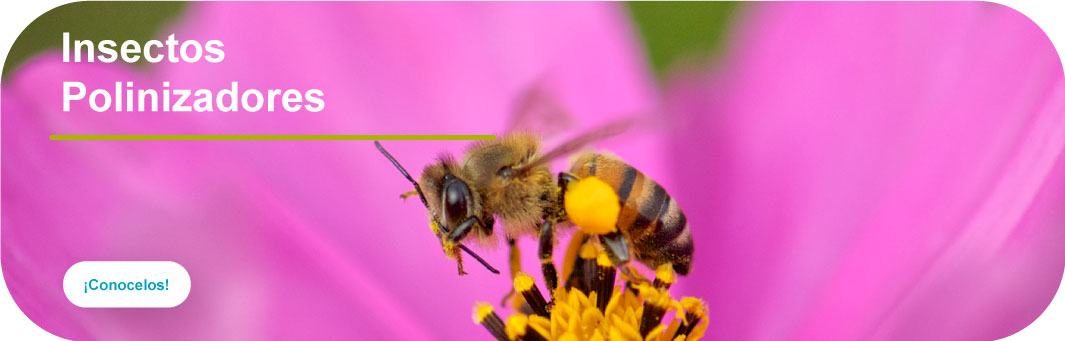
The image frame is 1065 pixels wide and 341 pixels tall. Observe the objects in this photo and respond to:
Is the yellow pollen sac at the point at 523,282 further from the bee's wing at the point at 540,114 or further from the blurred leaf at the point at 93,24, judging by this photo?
the blurred leaf at the point at 93,24

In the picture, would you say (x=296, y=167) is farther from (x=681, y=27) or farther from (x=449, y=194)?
(x=681, y=27)

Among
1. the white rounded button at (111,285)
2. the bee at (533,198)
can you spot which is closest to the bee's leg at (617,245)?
the bee at (533,198)

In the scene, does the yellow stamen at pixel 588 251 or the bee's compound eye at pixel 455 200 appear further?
the yellow stamen at pixel 588 251

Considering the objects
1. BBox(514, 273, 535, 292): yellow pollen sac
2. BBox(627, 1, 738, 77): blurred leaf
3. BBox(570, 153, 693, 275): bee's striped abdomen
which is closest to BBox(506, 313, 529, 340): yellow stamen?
BBox(514, 273, 535, 292): yellow pollen sac

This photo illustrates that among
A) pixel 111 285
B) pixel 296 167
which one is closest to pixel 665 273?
pixel 296 167

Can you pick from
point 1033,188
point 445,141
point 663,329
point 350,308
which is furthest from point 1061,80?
point 350,308

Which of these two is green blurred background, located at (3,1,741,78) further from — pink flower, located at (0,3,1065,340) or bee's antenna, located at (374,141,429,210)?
bee's antenna, located at (374,141,429,210)
